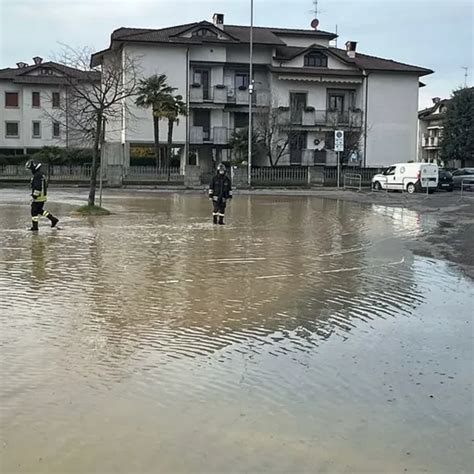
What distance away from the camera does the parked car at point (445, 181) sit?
4178 centimetres

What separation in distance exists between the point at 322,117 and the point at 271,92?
4292 millimetres

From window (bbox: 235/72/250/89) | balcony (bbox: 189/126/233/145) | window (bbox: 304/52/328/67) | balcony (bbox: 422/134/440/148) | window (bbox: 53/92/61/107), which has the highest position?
window (bbox: 304/52/328/67)

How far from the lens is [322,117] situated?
174 ft

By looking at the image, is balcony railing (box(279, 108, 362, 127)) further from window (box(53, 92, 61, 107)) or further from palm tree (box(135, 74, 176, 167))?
window (box(53, 92, 61, 107))

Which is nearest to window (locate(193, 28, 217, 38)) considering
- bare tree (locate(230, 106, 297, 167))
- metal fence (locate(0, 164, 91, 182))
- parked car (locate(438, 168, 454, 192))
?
bare tree (locate(230, 106, 297, 167))

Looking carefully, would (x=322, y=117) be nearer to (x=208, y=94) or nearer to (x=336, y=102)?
(x=336, y=102)

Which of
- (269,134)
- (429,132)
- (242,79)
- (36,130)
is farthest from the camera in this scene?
(429,132)

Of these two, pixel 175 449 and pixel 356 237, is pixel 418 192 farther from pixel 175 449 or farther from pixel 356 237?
pixel 175 449

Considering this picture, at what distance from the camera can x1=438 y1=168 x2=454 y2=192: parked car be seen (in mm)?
41781

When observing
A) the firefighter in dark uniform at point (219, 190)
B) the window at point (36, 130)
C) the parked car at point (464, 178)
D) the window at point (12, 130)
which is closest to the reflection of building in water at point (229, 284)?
the firefighter in dark uniform at point (219, 190)

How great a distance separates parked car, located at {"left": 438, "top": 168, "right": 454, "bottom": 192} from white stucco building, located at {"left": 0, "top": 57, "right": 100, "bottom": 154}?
33462 mm

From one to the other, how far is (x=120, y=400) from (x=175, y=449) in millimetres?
978

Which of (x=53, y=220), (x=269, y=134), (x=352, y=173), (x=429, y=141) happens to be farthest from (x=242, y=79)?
(x=429, y=141)

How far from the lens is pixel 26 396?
204 inches
